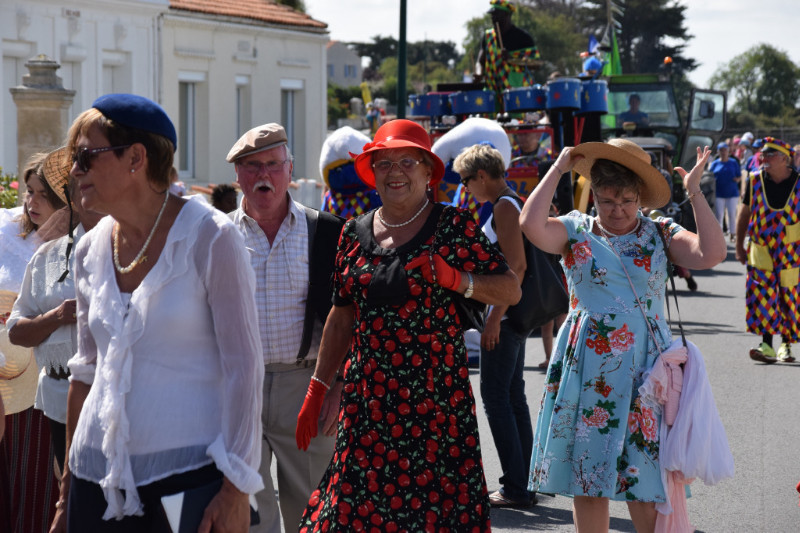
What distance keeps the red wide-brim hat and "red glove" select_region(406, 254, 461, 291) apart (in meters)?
0.46

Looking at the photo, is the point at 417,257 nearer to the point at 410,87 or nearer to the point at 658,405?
the point at 658,405

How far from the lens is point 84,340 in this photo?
11.2 ft

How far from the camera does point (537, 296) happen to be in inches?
249

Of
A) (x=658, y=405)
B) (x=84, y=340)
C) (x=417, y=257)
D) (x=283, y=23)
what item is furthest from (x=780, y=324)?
(x=283, y=23)

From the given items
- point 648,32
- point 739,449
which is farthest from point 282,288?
point 648,32

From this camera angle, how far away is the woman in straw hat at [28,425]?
16.5ft

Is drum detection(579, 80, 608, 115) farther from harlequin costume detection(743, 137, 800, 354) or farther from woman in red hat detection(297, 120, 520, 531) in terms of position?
woman in red hat detection(297, 120, 520, 531)

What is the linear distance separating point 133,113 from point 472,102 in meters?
11.7

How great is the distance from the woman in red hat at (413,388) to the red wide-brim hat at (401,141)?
200mm

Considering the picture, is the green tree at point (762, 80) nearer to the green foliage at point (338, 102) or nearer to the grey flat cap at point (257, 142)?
the green foliage at point (338, 102)

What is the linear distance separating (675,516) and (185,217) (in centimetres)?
271

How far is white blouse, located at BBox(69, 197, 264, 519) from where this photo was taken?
3.07 metres

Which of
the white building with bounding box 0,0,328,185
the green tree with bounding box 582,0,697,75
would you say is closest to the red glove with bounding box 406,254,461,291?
the white building with bounding box 0,0,328,185

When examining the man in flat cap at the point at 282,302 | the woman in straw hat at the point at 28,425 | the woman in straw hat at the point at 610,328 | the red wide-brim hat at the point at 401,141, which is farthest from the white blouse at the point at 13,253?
the woman in straw hat at the point at 610,328
